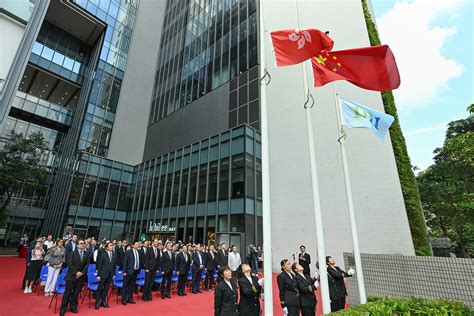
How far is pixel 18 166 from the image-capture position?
84.4 ft

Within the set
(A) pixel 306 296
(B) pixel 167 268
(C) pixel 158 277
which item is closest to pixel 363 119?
(A) pixel 306 296

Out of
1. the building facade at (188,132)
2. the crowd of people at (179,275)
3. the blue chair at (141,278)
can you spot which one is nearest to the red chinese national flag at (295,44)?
the building facade at (188,132)

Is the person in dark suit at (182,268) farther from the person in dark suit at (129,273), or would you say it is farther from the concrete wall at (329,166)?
the concrete wall at (329,166)

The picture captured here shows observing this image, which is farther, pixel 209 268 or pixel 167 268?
pixel 209 268

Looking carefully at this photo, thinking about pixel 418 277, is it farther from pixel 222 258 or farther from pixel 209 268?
pixel 209 268

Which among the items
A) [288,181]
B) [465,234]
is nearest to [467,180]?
[465,234]

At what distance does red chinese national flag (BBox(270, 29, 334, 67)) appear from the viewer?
6688 mm

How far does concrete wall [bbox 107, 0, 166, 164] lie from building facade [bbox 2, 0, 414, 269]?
0.62 ft

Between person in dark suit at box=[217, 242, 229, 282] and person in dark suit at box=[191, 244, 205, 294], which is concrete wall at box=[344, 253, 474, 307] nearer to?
person in dark suit at box=[217, 242, 229, 282]

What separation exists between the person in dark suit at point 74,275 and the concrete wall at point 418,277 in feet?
30.3

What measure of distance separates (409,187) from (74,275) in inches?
A: 672

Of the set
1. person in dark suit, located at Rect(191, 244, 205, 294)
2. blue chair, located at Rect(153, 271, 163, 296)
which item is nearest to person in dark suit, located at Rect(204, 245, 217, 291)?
person in dark suit, located at Rect(191, 244, 205, 294)

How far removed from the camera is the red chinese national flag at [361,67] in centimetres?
682

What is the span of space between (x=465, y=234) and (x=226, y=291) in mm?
33772
